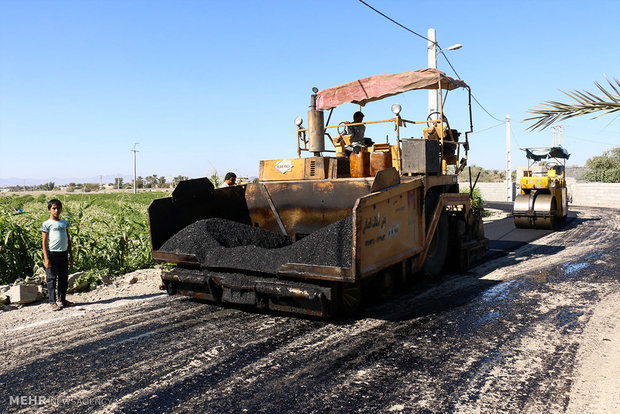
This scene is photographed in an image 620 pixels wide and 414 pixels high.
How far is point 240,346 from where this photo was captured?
4.25 meters

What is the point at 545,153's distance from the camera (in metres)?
16.9

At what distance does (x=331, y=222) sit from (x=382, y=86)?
256cm

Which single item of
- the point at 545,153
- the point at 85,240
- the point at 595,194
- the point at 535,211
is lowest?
the point at 595,194

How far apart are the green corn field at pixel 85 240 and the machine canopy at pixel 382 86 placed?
3.89m

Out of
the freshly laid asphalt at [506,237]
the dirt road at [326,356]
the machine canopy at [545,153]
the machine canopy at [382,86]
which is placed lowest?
the freshly laid asphalt at [506,237]

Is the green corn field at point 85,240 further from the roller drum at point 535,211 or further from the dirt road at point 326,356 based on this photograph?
the roller drum at point 535,211

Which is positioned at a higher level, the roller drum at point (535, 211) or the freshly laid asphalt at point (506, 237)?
the roller drum at point (535, 211)

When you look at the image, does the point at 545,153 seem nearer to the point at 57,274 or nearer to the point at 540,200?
the point at 540,200

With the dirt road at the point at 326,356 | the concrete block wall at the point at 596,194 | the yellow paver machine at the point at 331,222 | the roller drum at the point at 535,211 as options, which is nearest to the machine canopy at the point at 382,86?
the yellow paver machine at the point at 331,222

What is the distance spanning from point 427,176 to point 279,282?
2595 millimetres

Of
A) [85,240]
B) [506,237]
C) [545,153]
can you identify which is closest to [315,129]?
[85,240]

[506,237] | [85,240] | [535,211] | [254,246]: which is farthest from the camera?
[535,211]

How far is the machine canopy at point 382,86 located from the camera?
275 inches

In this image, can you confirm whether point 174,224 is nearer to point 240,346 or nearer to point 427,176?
point 240,346
